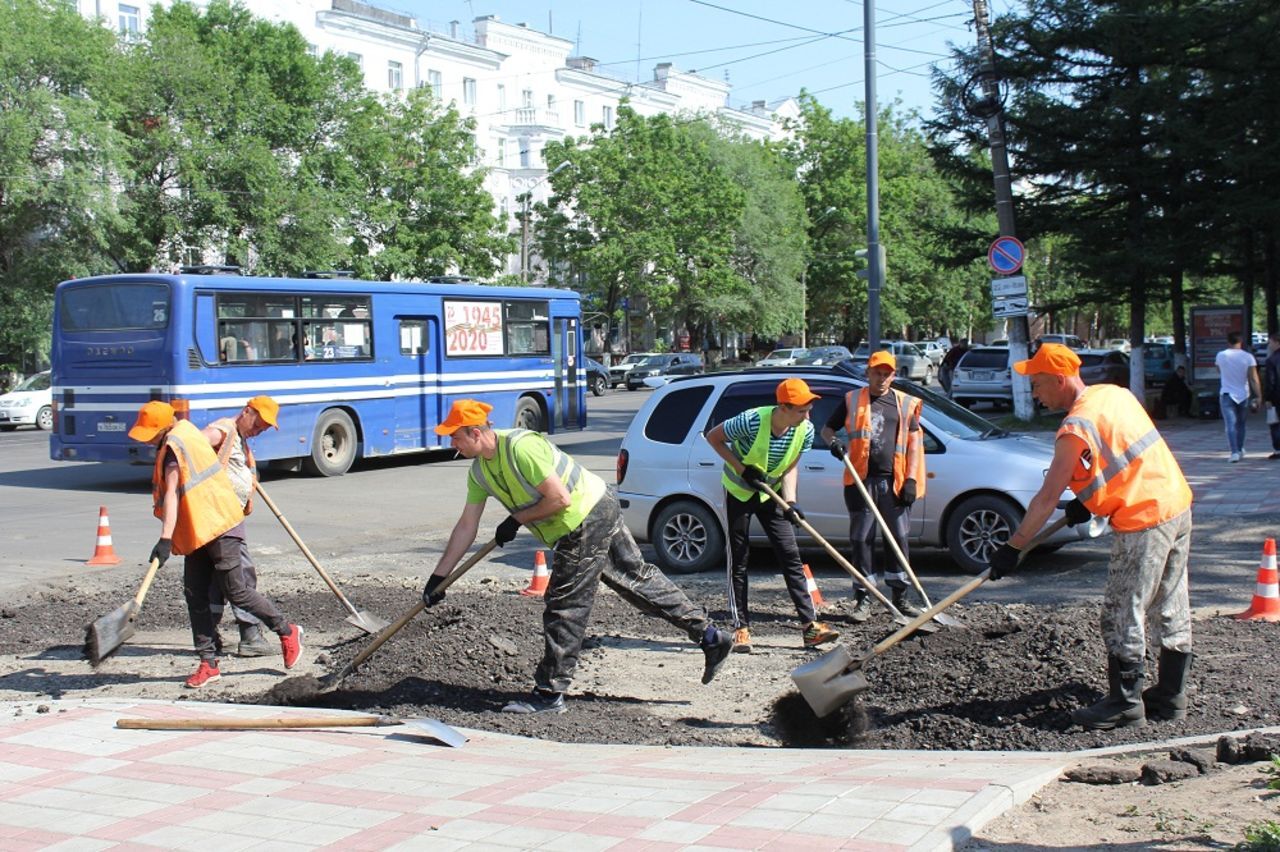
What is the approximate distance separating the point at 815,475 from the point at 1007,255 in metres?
11.5

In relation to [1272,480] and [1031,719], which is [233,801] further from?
[1272,480]

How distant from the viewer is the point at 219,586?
727cm

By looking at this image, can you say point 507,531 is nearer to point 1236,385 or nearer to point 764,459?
point 764,459

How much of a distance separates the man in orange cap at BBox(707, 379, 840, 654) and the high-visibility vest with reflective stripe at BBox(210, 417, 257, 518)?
9.57 feet

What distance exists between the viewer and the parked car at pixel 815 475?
9.67 m

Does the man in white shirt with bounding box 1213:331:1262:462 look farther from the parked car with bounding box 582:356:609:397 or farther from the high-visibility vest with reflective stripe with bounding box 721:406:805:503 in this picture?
the parked car with bounding box 582:356:609:397

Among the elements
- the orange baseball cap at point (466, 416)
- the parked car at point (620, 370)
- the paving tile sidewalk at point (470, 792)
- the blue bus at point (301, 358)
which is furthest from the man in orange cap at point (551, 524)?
the parked car at point (620, 370)

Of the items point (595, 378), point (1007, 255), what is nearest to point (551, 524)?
point (1007, 255)

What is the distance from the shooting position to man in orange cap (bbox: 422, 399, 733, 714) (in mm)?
6023

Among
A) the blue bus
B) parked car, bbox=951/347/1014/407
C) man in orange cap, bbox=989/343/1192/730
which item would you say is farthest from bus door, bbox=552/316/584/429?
man in orange cap, bbox=989/343/1192/730

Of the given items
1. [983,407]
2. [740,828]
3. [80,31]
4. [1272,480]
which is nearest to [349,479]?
[1272,480]

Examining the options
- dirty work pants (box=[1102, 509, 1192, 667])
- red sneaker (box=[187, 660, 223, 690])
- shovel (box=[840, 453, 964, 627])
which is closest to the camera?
dirty work pants (box=[1102, 509, 1192, 667])

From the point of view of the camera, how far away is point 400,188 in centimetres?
4562

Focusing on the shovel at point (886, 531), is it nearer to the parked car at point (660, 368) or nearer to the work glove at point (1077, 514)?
the work glove at point (1077, 514)
